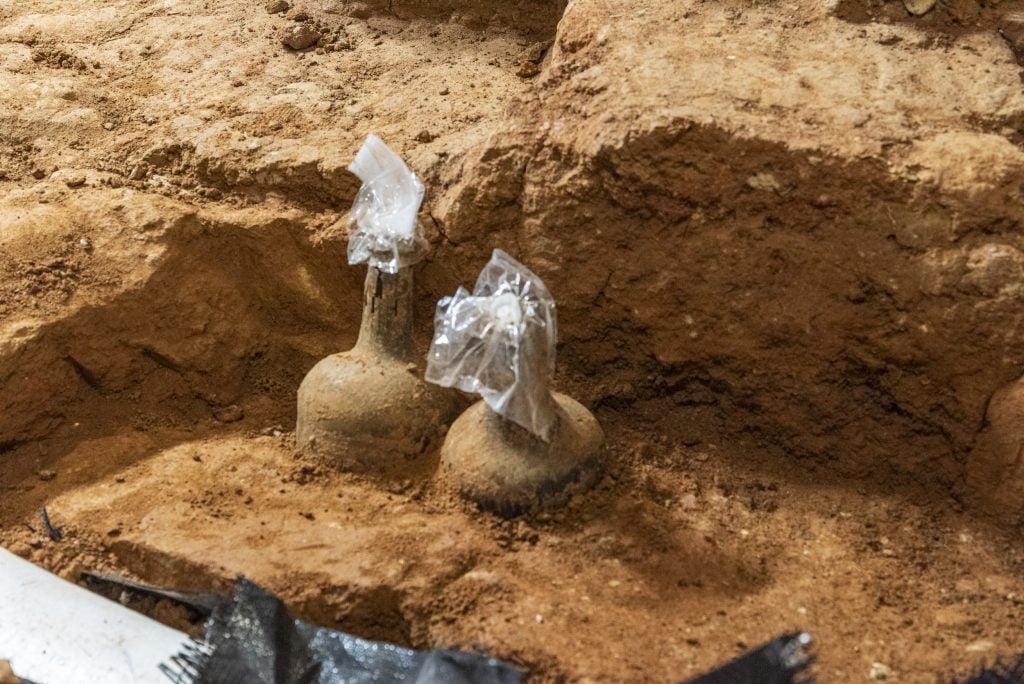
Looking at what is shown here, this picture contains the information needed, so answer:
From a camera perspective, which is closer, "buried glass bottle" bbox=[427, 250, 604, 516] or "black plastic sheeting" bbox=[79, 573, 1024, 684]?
"black plastic sheeting" bbox=[79, 573, 1024, 684]

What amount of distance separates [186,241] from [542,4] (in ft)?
4.14

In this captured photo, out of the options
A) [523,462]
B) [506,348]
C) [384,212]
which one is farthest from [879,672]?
[384,212]

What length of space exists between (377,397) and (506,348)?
0.32 m

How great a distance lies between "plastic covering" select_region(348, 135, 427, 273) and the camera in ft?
7.04

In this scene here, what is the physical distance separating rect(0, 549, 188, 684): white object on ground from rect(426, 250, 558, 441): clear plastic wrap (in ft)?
2.14

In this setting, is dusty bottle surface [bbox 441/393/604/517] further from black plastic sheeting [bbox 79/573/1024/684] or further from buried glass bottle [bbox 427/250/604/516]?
black plastic sheeting [bbox 79/573/1024/684]

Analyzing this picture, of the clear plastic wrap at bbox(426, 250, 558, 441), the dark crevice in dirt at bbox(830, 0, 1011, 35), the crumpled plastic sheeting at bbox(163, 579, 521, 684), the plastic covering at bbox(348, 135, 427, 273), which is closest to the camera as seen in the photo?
the crumpled plastic sheeting at bbox(163, 579, 521, 684)

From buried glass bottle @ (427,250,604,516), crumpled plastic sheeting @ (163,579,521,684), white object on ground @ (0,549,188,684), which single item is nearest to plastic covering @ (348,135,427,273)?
buried glass bottle @ (427,250,604,516)

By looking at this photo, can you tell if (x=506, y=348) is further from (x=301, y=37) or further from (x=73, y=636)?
(x=301, y=37)

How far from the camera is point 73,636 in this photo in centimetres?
197

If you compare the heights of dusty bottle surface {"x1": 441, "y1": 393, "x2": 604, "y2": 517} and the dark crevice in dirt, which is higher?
the dark crevice in dirt

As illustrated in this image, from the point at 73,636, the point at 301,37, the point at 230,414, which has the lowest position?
the point at 73,636

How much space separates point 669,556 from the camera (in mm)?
2023

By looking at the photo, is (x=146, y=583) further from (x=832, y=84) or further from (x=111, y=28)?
(x=111, y=28)
